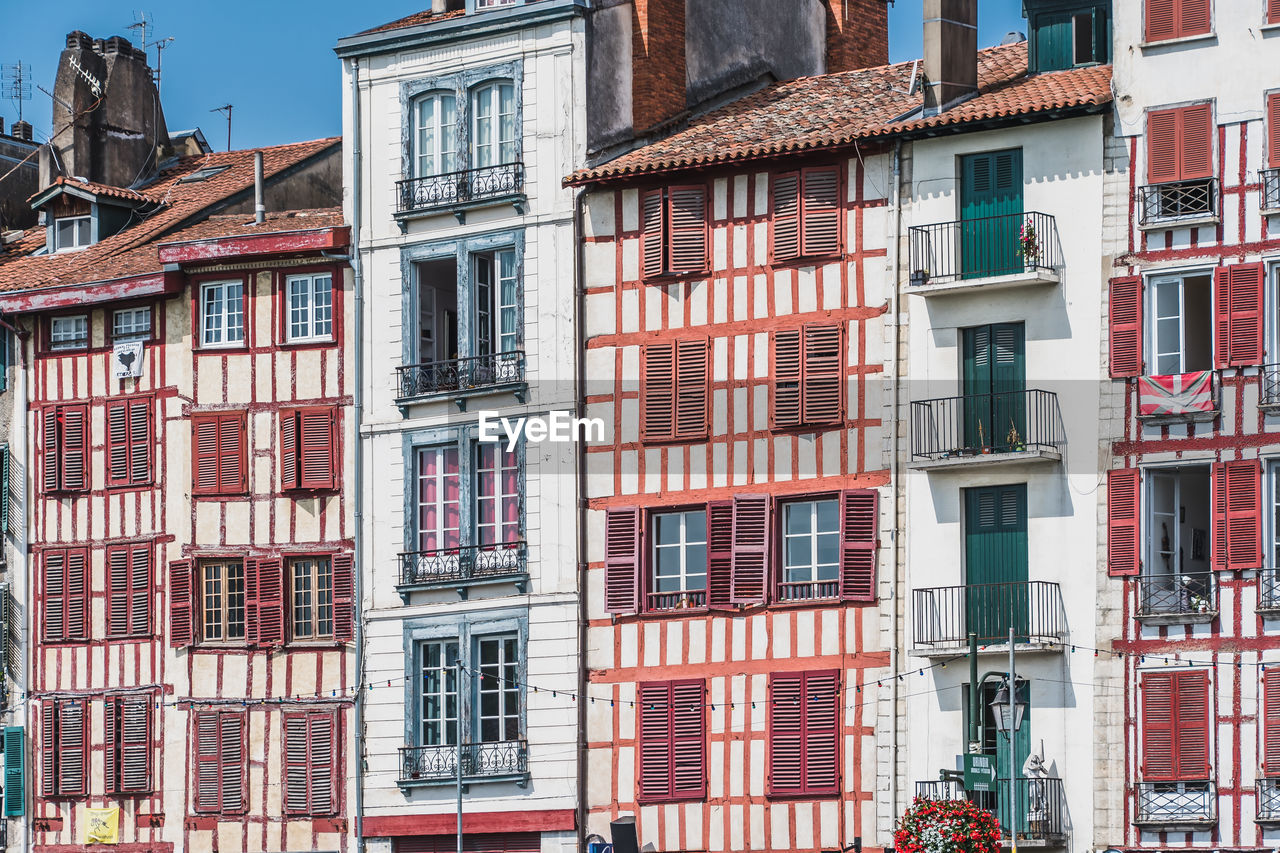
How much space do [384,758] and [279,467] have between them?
574 cm

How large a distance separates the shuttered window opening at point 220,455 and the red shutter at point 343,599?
252 centimetres

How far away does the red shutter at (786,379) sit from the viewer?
50.6m

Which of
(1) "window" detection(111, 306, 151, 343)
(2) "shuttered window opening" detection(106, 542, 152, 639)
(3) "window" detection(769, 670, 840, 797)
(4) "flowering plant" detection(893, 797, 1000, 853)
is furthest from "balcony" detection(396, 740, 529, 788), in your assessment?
(1) "window" detection(111, 306, 151, 343)

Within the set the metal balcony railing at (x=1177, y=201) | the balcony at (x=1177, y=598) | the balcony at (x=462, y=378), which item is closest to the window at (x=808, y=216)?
the balcony at (x=462, y=378)

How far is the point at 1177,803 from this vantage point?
46.3 meters

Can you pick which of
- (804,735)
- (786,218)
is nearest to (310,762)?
(804,735)

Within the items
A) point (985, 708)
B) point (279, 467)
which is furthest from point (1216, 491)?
point (279, 467)

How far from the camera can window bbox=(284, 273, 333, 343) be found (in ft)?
183

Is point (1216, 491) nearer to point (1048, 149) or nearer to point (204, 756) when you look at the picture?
point (1048, 149)

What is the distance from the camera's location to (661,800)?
5084 cm

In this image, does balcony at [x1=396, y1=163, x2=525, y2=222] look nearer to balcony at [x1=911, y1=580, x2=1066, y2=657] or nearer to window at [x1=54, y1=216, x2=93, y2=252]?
window at [x1=54, y1=216, x2=93, y2=252]

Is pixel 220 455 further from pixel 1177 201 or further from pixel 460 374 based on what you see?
pixel 1177 201

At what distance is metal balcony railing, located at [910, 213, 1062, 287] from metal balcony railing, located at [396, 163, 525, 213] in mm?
7855

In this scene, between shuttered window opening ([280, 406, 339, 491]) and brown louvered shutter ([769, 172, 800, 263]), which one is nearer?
brown louvered shutter ([769, 172, 800, 263])
